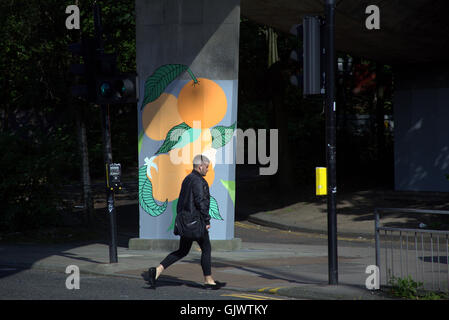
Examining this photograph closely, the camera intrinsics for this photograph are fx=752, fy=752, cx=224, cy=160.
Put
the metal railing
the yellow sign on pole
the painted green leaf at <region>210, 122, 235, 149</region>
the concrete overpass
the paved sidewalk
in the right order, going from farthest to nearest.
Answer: the concrete overpass → the painted green leaf at <region>210, 122, 235, 149</region> → the paved sidewalk → the yellow sign on pole → the metal railing

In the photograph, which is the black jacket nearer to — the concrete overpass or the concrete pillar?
the concrete pillar

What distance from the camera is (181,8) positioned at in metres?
15.0

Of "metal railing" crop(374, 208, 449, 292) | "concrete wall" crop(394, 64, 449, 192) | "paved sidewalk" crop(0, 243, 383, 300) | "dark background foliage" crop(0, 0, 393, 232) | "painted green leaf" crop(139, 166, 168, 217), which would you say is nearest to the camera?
"metal railing" crop(374, 208, 449, 292)

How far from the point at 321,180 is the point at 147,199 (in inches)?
255

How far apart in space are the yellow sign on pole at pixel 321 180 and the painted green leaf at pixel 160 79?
604cm

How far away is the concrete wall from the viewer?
23.7 metres

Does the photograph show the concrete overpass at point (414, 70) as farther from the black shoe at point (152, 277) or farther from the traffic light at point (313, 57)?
the black shoe at point (152, 277)

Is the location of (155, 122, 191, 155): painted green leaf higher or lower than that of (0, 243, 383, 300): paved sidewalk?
higher

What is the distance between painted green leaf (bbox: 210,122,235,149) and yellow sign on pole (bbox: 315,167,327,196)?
540 cm

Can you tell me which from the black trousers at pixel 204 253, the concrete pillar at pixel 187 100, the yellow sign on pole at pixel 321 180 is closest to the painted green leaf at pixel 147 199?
the concrete pillar at pixel 187 100

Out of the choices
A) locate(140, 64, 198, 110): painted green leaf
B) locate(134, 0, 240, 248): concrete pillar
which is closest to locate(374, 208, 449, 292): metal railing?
locate(134, 0, 240, 248): concrete pillar

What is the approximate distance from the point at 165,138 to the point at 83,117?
221 inches

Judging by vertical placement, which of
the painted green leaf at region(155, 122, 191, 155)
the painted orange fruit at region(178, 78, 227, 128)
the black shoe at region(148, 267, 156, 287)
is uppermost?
the painted orange fruit at region(178, 78, 227, 128)

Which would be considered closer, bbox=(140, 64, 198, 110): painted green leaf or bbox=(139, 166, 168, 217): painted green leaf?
bbox=(140, 64, 198, 110): painted green leaf
